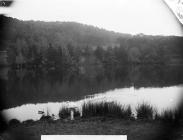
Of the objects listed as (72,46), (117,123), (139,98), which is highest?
(72,46)

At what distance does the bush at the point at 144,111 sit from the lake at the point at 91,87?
22mm

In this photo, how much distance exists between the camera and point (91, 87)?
196cm

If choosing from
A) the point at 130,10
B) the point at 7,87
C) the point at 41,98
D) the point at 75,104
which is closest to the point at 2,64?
the point at 7,87

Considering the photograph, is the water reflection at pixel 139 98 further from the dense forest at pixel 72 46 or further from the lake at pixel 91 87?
the dense forest at pixel 72 46

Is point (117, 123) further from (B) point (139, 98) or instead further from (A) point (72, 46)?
(A) point (72, 46)

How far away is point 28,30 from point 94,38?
34 cm

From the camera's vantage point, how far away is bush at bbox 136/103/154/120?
195 cm

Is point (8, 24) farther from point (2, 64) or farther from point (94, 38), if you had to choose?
point (94, 38)

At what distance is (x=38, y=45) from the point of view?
6.52 ft

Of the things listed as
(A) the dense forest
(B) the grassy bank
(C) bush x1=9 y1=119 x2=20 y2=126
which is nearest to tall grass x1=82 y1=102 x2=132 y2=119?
(B) the grassy bank

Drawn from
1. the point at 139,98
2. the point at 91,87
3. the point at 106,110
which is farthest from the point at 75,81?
the point at 139,98

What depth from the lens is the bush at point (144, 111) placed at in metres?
1.95

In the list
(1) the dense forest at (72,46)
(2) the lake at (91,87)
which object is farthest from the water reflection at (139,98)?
(1) the dense forest at (72,46)

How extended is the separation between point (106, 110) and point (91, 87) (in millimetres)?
140
